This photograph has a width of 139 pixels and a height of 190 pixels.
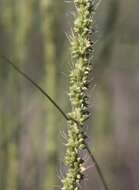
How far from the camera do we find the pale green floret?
0.63 m

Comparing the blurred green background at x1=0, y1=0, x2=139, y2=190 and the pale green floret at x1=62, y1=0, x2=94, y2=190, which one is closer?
the pale green floret at x1=62, y1=0, x2=94, y2=190

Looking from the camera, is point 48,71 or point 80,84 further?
point 48,71

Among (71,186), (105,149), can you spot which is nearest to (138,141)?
(105,149)

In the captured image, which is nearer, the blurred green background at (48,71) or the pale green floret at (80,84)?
the pale green floret at (80,84)

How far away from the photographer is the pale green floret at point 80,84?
633 mm

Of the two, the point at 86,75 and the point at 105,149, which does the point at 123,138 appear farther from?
the point at 86,75

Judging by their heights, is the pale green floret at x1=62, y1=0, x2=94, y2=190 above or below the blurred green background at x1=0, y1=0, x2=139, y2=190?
below

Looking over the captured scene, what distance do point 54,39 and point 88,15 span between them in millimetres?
1244

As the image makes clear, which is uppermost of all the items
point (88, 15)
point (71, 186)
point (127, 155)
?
point (127, 155)

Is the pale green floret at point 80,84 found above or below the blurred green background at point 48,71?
below

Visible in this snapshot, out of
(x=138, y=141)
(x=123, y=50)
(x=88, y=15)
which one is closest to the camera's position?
(x=88, y=15)

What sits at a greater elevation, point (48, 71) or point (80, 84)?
point (48, 71)

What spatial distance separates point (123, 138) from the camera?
14.5 feet

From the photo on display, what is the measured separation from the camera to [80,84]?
25.0 inches
